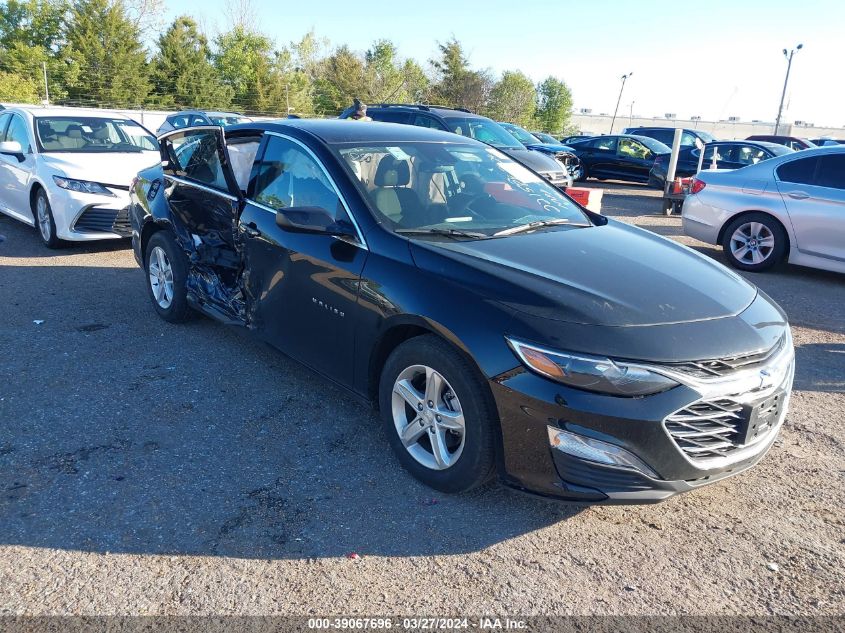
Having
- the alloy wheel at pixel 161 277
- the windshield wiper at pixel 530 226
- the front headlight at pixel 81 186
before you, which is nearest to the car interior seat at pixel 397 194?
the windshield wiper at pixel 530 226

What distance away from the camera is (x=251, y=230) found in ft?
14.2

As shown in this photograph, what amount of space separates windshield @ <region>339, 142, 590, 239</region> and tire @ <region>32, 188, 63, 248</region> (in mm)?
5693

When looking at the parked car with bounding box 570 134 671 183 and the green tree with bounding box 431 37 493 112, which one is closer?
the parked car with bounding box 570 134 671 183

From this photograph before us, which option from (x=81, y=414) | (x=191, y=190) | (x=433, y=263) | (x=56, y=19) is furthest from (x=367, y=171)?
(x=56, y=19)

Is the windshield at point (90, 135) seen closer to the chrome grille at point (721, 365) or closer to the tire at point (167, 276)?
the tire at point (167, 276)

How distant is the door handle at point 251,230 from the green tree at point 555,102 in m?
65.2

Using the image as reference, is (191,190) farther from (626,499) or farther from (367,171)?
(626,499)

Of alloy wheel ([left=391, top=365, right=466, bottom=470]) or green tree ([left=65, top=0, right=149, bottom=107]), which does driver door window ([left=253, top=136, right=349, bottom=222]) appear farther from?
green tree ([left=65, top=0, right=149, bottom=107])

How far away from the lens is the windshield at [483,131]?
1252 centimetres

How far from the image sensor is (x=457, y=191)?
13.3ft

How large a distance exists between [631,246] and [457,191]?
3.53 feet

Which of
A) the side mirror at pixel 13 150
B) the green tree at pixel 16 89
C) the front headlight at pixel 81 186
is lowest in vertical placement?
the front headlight at pixel 81 186

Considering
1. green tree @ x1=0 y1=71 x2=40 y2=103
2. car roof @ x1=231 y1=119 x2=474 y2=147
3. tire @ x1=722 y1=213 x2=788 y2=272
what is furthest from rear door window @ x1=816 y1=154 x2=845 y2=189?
green tree @ x1=0 y1=71 x2=40 y2=103

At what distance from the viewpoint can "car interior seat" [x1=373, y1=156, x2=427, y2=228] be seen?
368 centimetres
